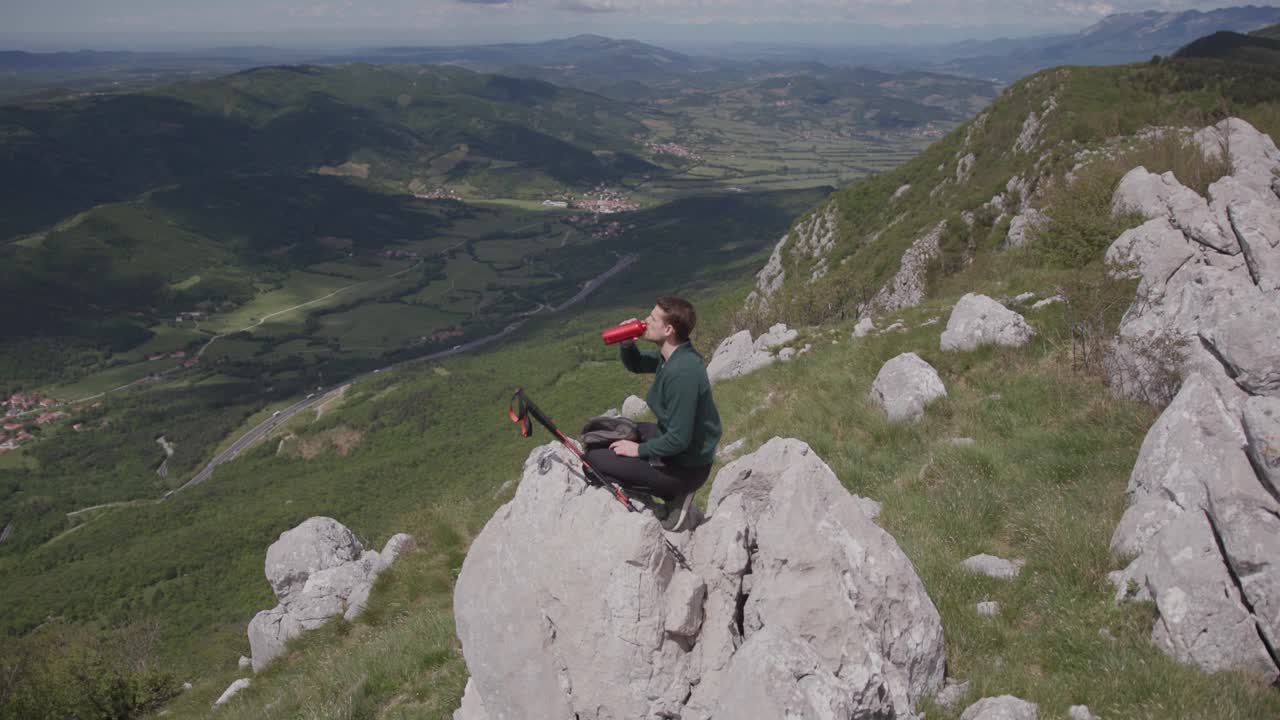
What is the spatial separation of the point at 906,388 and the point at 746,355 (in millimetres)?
14698

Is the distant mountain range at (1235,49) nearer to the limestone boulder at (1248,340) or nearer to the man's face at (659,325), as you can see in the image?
the limestone boulder at (1248,340)

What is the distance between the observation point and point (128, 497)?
401 feet

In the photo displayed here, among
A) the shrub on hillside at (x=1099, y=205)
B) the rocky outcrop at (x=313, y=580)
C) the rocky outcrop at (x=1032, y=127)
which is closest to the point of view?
the rocky outcrop at (x=313, y=580)

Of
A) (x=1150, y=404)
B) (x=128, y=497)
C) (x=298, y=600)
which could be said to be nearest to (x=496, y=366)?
(x=128, y=497)

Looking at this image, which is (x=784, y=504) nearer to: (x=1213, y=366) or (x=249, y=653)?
(x=1213, y=366)

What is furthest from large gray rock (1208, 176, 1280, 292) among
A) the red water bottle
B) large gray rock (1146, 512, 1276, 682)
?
the red water bottle

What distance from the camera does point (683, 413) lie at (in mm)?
7367

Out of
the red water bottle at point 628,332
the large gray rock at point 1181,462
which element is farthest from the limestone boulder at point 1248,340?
the red water bottle at point 628,332

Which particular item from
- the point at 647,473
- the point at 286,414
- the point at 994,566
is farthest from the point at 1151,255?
the point at 286,414

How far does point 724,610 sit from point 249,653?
18.7m

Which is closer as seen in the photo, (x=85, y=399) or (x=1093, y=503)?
(x=1093, y=503)

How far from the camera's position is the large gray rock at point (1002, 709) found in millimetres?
5773

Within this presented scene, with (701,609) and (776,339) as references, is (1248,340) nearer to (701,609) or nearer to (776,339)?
(701,609)

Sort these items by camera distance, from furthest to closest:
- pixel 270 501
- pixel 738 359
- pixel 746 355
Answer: pixel 270 501, pixel 738 359, pixel 746 355
